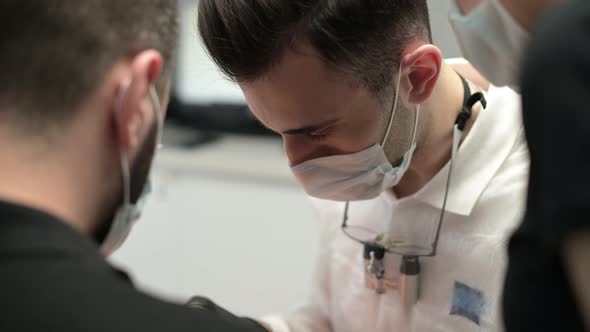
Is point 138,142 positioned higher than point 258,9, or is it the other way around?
point 258,9

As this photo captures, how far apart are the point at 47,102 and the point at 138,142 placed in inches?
5.5

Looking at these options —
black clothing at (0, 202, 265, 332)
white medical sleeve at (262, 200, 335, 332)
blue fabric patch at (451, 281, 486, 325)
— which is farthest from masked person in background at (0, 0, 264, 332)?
white medical sleeve at (262, 200, 335, 332)

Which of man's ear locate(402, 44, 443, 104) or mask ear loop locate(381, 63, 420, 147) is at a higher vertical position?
man's ear locate(402, 44, 443, 104)

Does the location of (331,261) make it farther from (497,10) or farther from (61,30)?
(61,30)

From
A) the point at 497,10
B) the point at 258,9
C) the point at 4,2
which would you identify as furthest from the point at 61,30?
the point at 497,10

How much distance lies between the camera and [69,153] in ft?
2.21

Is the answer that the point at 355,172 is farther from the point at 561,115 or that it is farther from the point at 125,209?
the point at 561,115

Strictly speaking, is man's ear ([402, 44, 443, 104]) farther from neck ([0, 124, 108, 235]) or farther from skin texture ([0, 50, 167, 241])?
neck ([0, 124, 108, 235])

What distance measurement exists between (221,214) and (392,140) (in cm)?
176

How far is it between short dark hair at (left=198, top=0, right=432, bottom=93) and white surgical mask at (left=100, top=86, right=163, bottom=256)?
0.29 meters

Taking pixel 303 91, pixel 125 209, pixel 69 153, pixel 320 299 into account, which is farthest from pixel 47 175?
pixel 320 299

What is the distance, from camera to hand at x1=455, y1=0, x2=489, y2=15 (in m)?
0.88

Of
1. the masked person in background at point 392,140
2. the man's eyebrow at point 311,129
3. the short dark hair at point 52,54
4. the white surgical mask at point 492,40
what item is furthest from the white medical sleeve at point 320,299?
the short dark hair at point 52,54

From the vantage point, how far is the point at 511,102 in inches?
47.5
